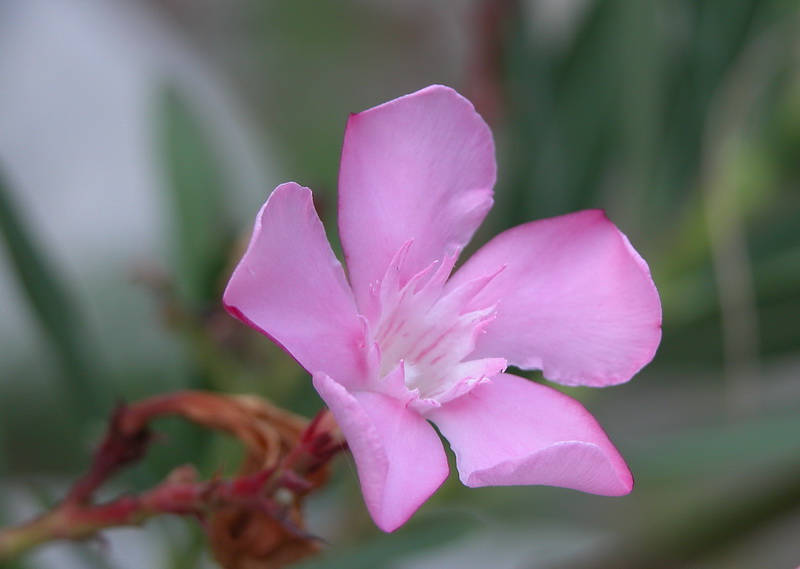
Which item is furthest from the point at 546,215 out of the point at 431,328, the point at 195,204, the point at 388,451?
the point at 388,451

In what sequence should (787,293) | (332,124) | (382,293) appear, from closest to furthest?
(382,293)
(787,293)
(332,124)

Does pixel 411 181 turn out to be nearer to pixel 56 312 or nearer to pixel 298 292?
pixel 298 292

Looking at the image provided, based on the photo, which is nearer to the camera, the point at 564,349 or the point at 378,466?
the point at 378,466

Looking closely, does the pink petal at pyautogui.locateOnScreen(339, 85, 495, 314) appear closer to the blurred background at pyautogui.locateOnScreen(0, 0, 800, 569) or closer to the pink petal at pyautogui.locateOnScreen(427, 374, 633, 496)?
the pink petal at pyautogui.locateOnScreen(427, 374, 633, 496)

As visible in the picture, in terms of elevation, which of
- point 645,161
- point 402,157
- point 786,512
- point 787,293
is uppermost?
point 402,157

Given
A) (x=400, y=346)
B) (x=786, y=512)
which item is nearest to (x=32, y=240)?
(x=400, y=346)

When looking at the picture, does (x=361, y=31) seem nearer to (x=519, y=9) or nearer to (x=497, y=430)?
(x=519, y=9)

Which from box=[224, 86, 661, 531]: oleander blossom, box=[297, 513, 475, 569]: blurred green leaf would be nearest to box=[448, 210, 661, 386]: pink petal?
box=[224, 86, 661, 531]: oleander blossom

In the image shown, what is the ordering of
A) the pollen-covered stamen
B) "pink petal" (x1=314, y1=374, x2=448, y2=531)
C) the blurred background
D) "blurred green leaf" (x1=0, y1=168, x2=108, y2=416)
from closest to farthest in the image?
"pink petal" (x1=314, y1=374, x2=448, y2=531)
the pollen-covered stamen
"blurred green leaf" (x1=0, y1=168, x2=108, y2=416)
the blurred background
